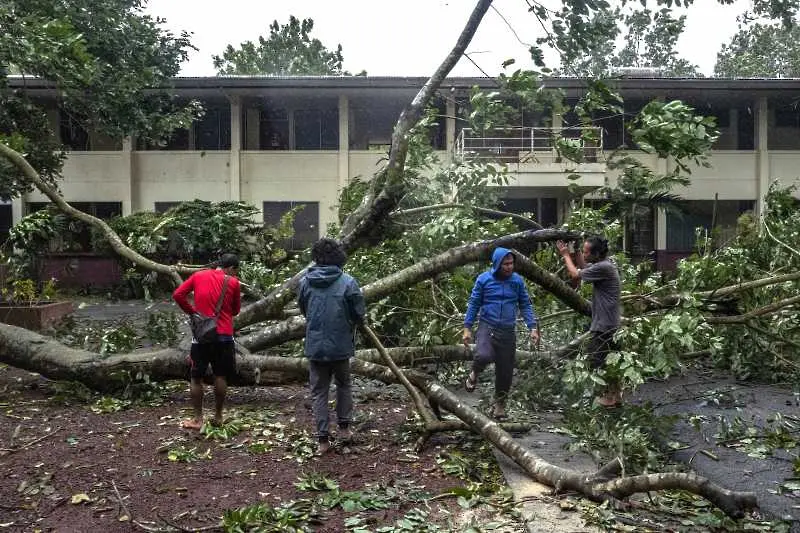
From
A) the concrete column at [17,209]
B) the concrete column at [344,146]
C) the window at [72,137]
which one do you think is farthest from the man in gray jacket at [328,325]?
the window at [72,137]

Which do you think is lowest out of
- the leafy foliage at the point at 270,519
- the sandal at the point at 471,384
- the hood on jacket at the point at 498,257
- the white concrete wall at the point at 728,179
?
the leafy foliage at the point at 270,519

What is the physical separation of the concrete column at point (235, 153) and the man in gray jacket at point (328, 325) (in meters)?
14.8

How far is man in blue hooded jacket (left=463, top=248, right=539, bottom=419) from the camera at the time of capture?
6.10 meters

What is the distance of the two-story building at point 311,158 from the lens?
19609 mm

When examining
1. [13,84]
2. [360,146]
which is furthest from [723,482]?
[13,84]

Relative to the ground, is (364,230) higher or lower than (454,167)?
lower

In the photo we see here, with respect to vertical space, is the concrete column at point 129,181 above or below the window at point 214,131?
below

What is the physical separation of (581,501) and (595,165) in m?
14.3

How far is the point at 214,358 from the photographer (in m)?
5.74

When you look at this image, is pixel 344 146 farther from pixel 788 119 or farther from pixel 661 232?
pixel 788 119

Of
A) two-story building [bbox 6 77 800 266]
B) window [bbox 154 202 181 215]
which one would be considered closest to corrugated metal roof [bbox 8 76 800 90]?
two-story building [bbox 6 77 800 266]

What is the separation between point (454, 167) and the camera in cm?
797

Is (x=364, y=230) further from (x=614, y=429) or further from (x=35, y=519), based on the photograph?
(x=35, y=519)

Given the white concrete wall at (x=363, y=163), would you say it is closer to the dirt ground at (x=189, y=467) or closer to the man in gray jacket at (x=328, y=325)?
the dirt ground at (x=189, y=467)
